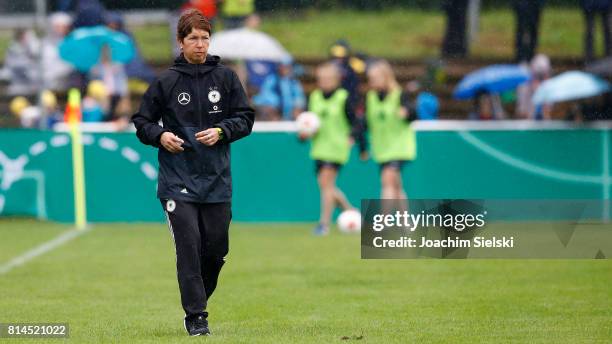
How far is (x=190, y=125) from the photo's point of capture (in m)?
8.41

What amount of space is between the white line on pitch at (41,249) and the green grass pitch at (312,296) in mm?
148

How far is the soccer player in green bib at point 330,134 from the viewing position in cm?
1680

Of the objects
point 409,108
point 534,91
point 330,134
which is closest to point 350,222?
point 330,134

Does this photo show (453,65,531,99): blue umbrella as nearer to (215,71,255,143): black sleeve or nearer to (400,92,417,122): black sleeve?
(400,92,417,122): black sleeve

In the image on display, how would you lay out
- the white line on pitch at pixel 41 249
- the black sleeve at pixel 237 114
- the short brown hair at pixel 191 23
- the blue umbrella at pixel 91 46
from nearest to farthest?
1. the short brown hair at pixel 191 23
2. the black sleeve at pixel 237 114
3. the white line on pitch at pixel 41 249
4. the blue umbrella at pixel 91 46

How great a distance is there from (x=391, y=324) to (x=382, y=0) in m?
11.3

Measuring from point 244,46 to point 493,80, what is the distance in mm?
3712

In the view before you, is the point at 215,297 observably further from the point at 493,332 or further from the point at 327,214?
the point at 327,214

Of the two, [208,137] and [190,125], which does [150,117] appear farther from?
[208,137]

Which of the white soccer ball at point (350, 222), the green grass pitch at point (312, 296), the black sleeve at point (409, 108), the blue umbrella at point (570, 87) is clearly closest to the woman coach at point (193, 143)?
the green grass pitch at point (312, 296)

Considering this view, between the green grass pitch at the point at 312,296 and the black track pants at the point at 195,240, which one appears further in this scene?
the green grass pitch at the point at 312,296

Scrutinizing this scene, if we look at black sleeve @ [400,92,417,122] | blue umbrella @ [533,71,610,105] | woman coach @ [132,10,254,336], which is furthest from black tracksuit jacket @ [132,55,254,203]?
blue umbrella @ [533,71,610,105]

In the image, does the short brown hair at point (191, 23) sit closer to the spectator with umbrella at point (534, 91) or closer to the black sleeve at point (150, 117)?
the black sleeve at point (150, 117)

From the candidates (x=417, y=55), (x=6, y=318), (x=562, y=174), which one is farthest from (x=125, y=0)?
(x=6, y=318)
